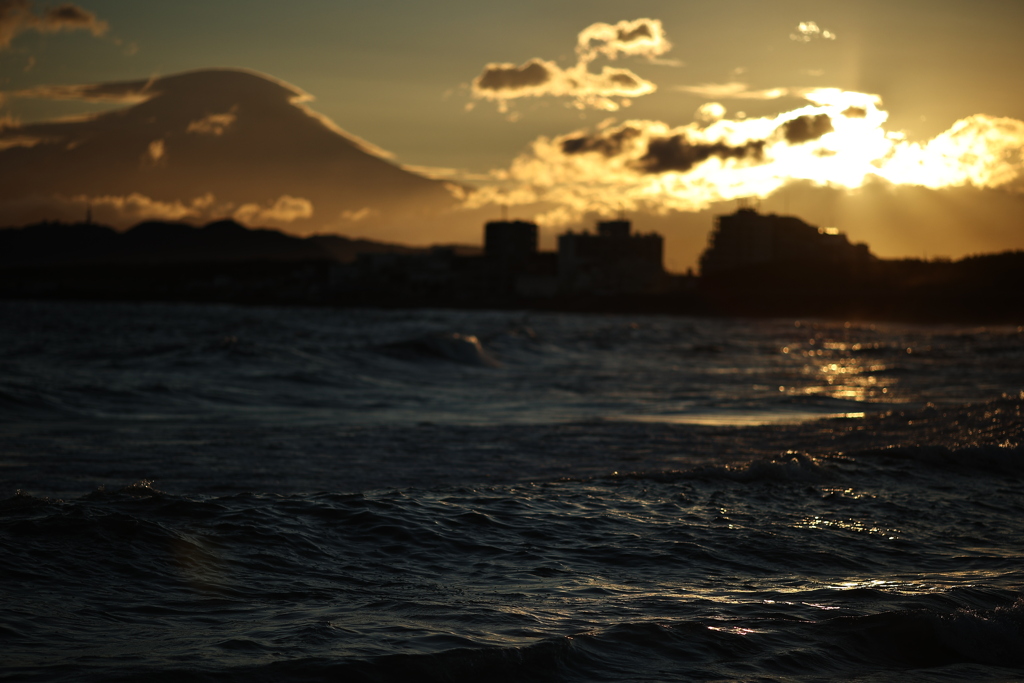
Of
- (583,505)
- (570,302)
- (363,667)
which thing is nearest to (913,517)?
(583,505)

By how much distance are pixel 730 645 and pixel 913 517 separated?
3.73 m

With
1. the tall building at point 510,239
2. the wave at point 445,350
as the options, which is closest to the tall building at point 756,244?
the tall building at point 510,239

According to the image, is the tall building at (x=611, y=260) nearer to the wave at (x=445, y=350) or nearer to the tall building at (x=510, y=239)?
the tall building at (x=510, y=239)

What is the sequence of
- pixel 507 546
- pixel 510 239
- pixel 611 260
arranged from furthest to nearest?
pixel 510 239
pixel 611 260
pixel 507 546

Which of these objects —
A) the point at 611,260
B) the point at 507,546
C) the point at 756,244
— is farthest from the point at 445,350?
the point at 756,244

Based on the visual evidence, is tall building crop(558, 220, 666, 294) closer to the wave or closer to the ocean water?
the wave

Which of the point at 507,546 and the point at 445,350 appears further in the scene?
the point at 445,350

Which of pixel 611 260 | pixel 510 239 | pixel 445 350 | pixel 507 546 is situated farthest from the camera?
pixel 510 239

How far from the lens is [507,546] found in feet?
20.6

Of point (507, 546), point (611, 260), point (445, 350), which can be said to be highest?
point (611, 260)

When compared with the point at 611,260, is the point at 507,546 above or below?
below

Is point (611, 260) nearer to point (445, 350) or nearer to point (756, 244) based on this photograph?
point (756, 244)

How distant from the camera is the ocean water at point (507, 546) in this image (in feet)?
14.3

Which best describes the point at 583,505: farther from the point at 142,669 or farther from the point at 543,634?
the point at 142,669
